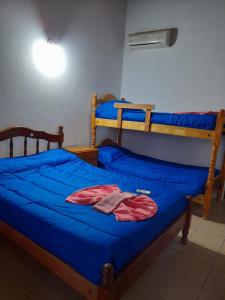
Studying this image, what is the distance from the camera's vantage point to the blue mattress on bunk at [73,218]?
49.7 inches

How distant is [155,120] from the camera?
10.2 feet

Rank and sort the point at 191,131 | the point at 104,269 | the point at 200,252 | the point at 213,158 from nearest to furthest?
the point at 104,269 → the point at 200,252 → the point at 213,158 → the point at 191,131

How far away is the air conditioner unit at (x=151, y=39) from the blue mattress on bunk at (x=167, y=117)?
1.24 m

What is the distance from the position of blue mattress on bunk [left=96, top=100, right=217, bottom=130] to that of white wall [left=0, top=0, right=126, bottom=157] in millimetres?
328

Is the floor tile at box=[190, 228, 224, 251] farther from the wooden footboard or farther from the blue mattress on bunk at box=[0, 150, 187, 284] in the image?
the wooden footboard

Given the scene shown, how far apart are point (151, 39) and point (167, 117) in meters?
1.59

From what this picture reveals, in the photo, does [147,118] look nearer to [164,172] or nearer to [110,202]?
[164,172]

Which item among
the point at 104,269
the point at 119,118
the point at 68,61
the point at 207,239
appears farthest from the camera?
the point at 119,118

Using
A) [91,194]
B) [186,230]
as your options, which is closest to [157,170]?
[186,230]

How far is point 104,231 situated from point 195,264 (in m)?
1.08

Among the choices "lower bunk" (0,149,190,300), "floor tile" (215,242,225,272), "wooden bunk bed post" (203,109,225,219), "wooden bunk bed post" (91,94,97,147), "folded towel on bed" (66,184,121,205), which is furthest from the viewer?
"wooden bunk bed post" (91,94,97,147)

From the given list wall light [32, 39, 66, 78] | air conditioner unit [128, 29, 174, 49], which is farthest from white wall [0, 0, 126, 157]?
air conditioner unit [128, 29, 174, 49]

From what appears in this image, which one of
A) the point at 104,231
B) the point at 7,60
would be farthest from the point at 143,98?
the point at 104,231

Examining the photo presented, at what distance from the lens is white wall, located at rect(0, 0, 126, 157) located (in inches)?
104
